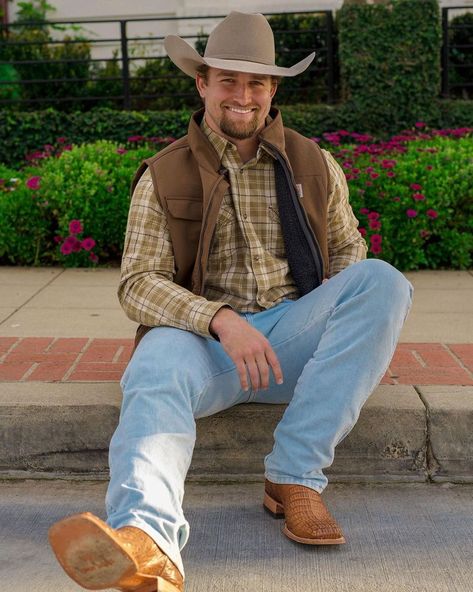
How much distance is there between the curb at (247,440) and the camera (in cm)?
347

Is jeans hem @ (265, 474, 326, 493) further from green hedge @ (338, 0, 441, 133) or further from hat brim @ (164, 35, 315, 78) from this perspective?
green hedge @ (338, 0, 441, 133)

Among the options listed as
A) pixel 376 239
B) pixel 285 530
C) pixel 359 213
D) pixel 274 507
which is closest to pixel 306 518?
pixel 285 530

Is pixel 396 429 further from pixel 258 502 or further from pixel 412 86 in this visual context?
pixel 412 86

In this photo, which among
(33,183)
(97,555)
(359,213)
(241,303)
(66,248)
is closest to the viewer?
(97,555)

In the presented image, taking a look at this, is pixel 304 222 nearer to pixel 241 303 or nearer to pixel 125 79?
pixel 241 303

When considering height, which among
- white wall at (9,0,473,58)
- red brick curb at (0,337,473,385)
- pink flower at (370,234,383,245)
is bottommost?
red brick curb at (0,337,473,385)

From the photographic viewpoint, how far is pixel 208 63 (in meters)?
3.26

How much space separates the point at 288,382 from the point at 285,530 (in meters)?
0.50

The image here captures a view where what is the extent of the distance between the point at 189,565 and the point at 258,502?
1.70 feet

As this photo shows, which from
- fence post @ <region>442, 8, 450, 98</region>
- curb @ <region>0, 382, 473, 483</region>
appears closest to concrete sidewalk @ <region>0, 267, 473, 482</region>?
curb @ <region>0, 382, 473, 483</region>

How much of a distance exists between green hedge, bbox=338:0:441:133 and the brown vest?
20.0ft

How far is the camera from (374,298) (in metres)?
2.95

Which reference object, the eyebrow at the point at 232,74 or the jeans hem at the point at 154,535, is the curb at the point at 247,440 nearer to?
the jeans hem at the point at 154,535

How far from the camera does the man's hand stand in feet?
9.46
